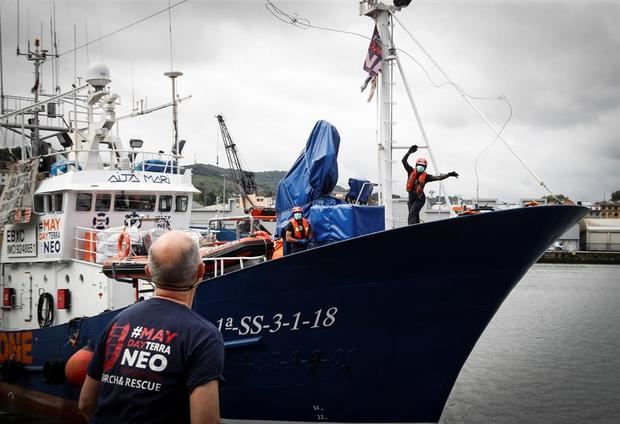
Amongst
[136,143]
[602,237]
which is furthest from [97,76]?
[602,237]

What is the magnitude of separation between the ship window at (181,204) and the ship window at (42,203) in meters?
2.92

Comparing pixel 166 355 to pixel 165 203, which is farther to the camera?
pixel 165 203

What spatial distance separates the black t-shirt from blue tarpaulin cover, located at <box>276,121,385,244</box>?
7436 millimetres

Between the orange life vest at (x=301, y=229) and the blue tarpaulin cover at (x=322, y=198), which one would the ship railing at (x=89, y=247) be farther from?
the orange life vest at (x=301, y=229)

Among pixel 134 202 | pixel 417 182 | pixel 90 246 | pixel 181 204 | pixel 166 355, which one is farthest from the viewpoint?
pixel 181 204

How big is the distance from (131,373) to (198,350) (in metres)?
0.41

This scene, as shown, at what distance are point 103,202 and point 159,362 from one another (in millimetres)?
12285

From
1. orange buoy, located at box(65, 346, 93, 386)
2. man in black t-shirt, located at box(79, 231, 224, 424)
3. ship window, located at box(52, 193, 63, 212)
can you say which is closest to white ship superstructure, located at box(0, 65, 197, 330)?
ship window, located at box(52, 193, 63, 212)

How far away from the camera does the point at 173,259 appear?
11.1 feet

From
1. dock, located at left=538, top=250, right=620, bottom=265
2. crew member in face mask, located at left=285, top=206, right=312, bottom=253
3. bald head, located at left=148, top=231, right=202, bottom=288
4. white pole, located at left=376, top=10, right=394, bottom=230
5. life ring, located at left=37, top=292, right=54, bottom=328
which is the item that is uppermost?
white pole, located at left=376, top=10, right=394, bottom=230

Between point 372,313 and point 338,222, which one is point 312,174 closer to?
point 338,222

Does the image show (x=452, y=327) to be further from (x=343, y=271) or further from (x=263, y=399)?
(x=263, y=399)

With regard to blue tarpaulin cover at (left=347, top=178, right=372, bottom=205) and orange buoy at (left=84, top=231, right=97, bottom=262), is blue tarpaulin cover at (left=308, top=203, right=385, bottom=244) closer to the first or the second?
blue tarpaulin cover at (left=347, top=178, right=372, bottom=205)

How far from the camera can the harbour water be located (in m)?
14.8
